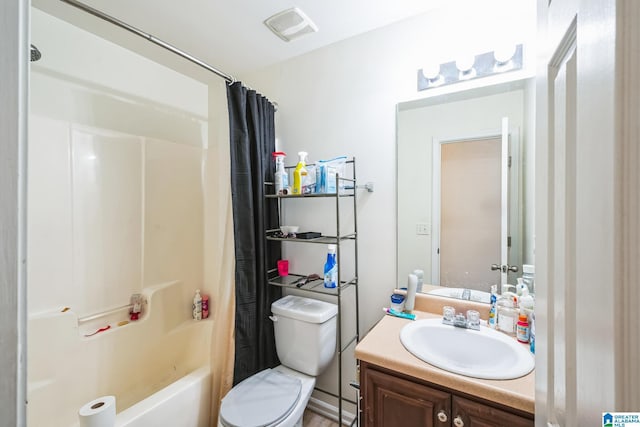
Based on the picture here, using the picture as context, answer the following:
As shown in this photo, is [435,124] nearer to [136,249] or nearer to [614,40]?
[614,40]

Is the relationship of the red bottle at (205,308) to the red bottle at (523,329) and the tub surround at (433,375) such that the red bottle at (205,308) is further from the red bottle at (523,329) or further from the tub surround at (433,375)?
the red bottle at (523,329)

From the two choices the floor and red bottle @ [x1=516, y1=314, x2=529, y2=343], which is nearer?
red bottle @ [x1=516, y1=314, x2=529, y2=343]

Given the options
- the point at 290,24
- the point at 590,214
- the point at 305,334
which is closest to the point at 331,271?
the point at 305,334

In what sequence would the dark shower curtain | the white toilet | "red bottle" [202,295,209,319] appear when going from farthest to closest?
1. "red bottle" [202,295,209,319]
2. the dark shower curtain
3. the white toilet

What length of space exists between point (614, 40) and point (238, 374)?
5.92ft

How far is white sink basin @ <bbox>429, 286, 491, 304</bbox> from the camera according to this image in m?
1.25

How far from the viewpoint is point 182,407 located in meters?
1.31

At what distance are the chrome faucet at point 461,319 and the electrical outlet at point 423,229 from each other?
1.25 feet

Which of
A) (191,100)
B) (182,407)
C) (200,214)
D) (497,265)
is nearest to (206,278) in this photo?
(200,214)

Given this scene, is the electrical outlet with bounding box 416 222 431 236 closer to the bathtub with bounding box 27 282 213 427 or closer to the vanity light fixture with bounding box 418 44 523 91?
the vanity light fixture with bounding box 418 44 523 91

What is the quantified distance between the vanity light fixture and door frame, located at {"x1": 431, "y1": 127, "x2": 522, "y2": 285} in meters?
0.27

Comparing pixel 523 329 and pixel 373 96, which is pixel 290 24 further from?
pixel 523 329

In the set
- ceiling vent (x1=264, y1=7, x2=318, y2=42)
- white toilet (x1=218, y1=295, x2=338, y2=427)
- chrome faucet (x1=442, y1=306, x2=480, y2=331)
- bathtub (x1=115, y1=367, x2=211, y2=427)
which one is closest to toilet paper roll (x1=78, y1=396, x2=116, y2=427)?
bathtub (x1=115, y1=367, x2=211, y2=427)

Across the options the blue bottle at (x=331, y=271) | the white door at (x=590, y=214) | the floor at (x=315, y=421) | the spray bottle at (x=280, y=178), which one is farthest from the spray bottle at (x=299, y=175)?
the floor at (x=315, y=421)
